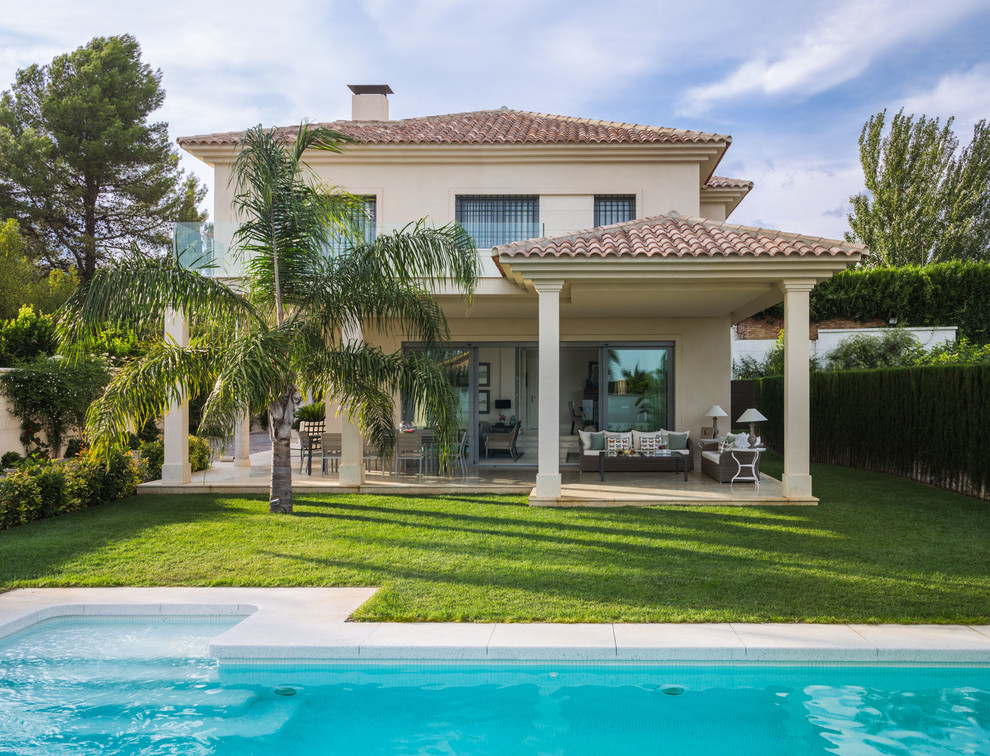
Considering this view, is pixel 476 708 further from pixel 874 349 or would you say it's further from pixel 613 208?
pixel 874 349

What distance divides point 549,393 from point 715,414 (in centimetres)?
536

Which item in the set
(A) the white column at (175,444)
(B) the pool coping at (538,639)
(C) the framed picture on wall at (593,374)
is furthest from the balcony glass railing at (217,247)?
(B) the pool coping at (538,639)

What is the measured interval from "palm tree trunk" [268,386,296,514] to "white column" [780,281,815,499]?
7.58 m

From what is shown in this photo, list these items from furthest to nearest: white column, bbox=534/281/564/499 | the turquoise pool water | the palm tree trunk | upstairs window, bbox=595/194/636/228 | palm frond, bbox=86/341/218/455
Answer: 1. upstairs window, bbox=595/194/636/228
2. white column, bbox=534/281/564/499
3. the palm tree trunk
4. palm frond, bbox=86/341/218/455
5. the turquoise pool water

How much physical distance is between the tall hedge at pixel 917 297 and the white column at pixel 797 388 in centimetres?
1525

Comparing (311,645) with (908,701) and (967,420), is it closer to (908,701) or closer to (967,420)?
(908,701)

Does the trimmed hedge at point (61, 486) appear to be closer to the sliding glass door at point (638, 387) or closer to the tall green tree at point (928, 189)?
the sliding glass door at point (638, 387)

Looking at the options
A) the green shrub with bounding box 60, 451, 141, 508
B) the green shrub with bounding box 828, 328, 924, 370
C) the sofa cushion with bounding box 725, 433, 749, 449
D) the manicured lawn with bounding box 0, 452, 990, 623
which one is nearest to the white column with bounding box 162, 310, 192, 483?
the green shrub with bounding box 60, 451, 141, 508

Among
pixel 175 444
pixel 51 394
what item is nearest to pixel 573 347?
pixel 175 444

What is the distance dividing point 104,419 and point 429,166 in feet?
29.3

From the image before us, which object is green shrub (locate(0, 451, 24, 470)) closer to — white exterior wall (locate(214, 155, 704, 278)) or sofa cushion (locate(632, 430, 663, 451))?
white exterior wall (locate(214, 155, 704, 278))

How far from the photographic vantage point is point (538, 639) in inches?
215

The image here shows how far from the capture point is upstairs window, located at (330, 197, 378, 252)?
443 inches

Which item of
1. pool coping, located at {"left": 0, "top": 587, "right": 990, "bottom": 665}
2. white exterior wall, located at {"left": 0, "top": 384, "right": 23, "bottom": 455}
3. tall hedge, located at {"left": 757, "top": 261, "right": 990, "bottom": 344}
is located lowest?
pool coping, located at {"left": 0, "top": 587, "right": 990, "bottom": 665}
